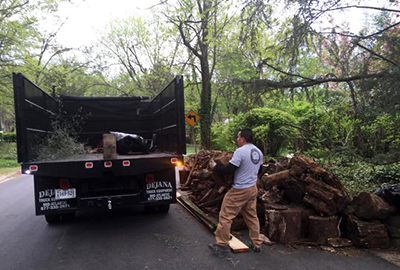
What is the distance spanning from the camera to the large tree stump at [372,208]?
4438mm

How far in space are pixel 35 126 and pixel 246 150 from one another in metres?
3.78

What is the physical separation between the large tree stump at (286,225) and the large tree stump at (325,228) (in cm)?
26

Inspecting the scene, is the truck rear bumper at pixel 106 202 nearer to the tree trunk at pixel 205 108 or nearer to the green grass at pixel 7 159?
the tree trunk at pixel 205 108

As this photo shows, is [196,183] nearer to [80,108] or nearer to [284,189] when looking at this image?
[284,189]

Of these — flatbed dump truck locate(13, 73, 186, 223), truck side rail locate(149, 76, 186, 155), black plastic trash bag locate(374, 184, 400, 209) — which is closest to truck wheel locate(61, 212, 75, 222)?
flatbed dump truck locate(13, 73, 186, 223)

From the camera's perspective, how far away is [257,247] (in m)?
4.40

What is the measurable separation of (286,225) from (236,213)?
88 cm

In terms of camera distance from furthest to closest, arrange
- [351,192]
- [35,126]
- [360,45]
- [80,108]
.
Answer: [80,108] → [351,192] → [35,126] → [360,45]

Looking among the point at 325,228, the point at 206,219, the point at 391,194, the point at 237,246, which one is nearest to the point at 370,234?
the point at 325,228

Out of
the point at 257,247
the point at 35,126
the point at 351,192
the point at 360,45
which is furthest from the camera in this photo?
the point at 351,192

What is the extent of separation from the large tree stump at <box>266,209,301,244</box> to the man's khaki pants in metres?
0.43

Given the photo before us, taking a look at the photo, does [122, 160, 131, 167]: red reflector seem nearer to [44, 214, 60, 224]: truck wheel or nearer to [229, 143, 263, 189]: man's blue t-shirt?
[229, 143, 263, 189]: man's blue t-shirt

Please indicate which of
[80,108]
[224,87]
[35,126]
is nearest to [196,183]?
[224,87]

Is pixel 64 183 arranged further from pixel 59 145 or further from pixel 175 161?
pixel 175 161
